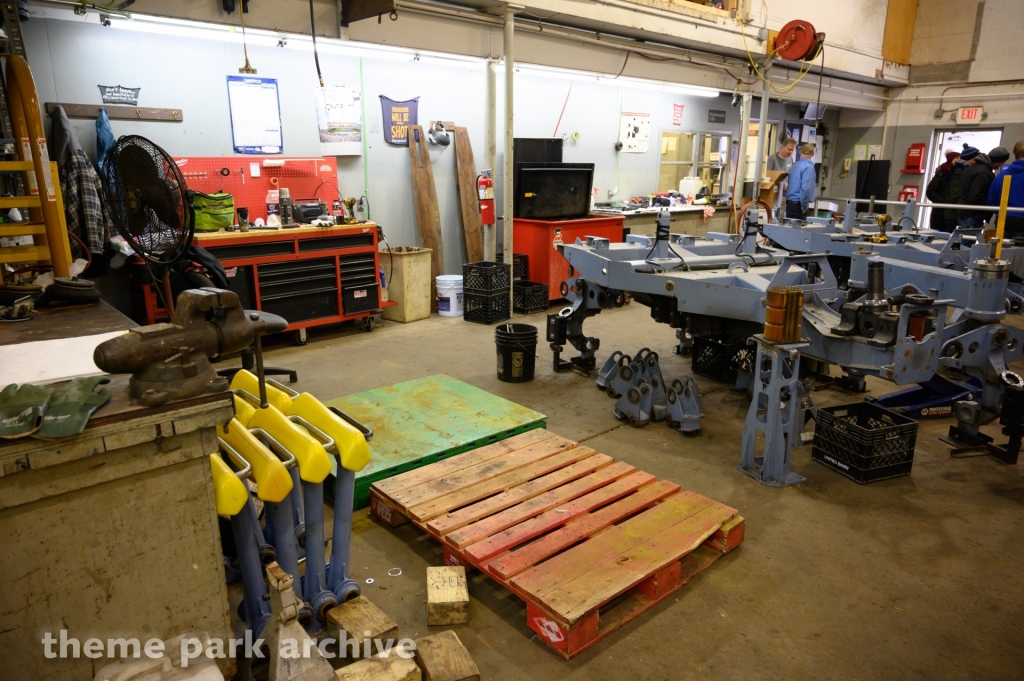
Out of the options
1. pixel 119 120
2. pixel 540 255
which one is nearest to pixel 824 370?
pixel 540 255

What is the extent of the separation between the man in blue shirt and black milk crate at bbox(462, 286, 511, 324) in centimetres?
450

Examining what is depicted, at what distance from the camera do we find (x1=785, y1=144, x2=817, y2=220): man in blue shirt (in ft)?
27.0

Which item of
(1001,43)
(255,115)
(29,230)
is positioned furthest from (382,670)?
(1001,43)

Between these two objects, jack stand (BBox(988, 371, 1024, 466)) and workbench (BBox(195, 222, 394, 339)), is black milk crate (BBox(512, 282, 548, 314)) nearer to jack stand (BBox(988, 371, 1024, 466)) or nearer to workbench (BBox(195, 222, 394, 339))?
workbench (BBox(195, 222, 394, 339))

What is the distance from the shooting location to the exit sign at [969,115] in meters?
10.3

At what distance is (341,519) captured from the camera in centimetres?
198

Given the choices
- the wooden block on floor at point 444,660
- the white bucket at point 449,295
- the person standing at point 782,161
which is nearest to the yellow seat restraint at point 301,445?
the wooden block on floor at point 444,660

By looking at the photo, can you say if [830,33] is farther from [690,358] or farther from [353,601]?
[353,601]

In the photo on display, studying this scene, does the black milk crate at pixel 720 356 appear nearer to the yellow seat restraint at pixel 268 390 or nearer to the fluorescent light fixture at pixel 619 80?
the yellow seat restraint at pixel 268 390

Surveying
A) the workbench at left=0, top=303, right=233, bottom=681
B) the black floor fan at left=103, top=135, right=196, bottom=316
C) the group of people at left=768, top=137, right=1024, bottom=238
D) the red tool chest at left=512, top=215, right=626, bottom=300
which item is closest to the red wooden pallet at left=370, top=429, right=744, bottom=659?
the workbench at left=0, top=303, right=233, bottom=681

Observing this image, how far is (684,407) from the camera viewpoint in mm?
3707

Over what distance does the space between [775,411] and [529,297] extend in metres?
3.81

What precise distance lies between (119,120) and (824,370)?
5626 mm

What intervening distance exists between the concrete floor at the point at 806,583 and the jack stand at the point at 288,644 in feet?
1.97
